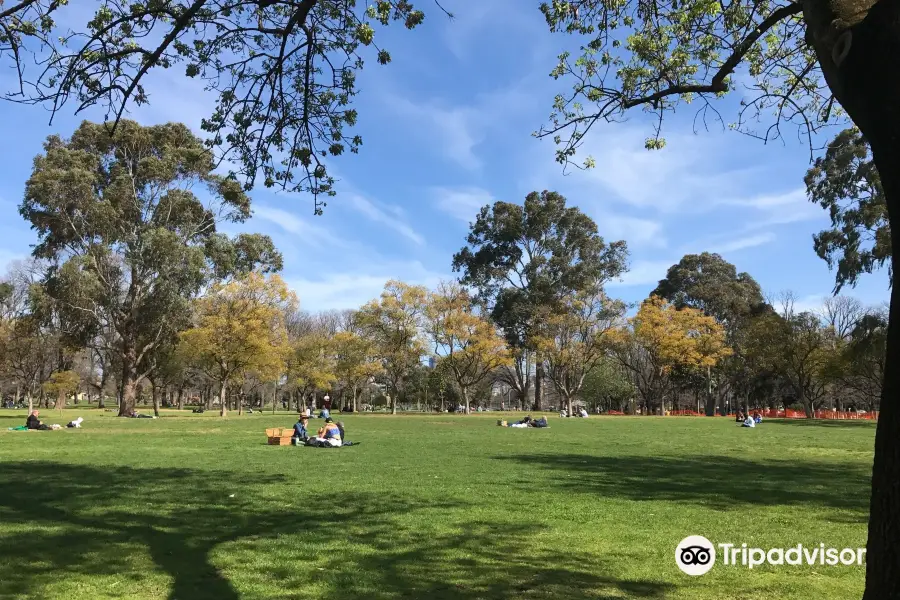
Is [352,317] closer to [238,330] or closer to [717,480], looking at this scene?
[238,330]

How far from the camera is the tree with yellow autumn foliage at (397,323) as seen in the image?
52.7m

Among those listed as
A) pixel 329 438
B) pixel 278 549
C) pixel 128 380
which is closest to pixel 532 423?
pixel 329 438

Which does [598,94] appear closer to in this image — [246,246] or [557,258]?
[246,246]

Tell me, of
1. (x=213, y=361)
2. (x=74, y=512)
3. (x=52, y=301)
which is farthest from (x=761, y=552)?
(x=213, y=361)

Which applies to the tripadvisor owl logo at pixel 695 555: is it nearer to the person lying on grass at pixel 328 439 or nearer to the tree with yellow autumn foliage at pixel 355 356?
the person lying on grass at pixel 328 439

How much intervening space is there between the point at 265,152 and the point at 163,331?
3706 cm

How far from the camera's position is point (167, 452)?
15.4 m

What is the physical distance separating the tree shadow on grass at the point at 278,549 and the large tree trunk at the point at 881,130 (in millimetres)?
2435

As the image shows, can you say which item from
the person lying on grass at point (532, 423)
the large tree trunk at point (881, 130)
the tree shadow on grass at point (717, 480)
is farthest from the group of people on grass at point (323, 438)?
the large tree trunk at point (881, 130)

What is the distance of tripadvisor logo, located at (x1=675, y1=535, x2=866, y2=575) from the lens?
5680 millimetres

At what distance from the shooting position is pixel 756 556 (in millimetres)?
5898

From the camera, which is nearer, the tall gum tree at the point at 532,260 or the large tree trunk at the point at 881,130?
the large tree trunk at the point at 881,130

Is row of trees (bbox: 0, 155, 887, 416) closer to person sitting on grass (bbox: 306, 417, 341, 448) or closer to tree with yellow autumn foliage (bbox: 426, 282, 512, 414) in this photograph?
tree with yellow autumn foliage (bbox: 426, 282, 512, 414)

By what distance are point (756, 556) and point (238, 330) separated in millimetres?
40445
